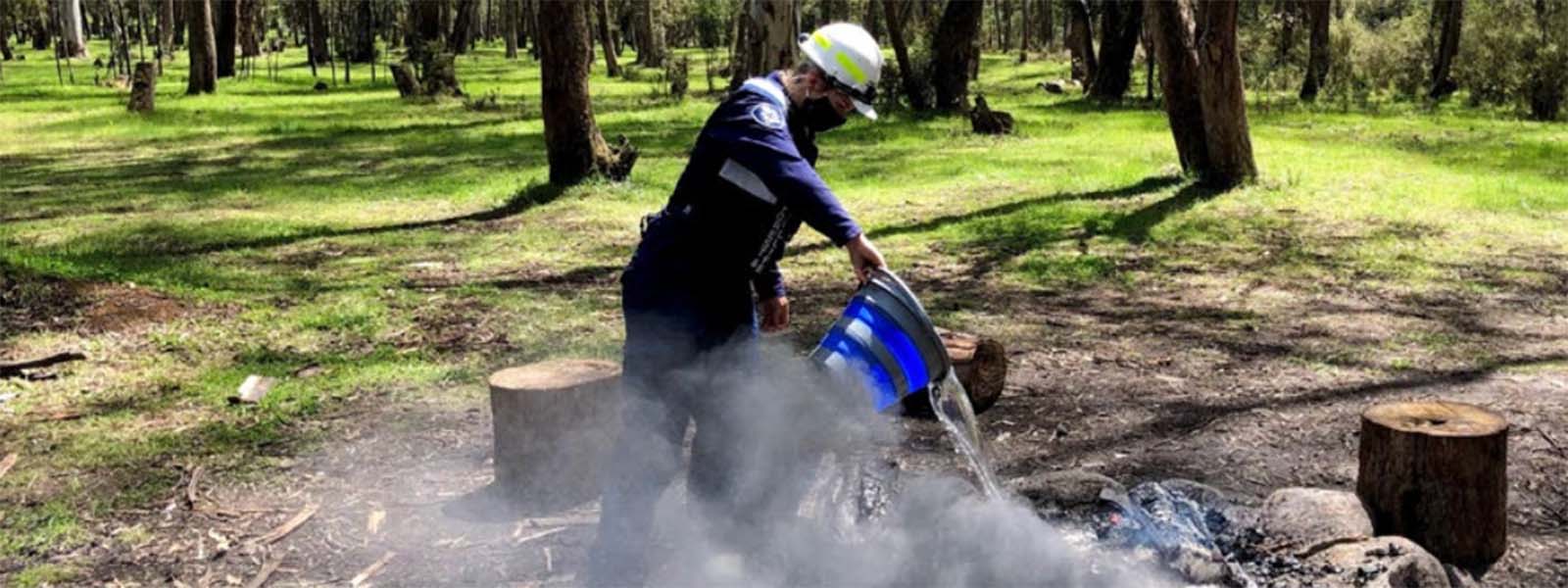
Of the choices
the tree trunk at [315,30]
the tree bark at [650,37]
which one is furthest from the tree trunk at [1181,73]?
the tree trunk at [315,30]

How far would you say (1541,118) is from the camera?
2238cm

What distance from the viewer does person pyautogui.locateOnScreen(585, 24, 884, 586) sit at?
3779 millimetres

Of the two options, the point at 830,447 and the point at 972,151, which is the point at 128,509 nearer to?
the point at 830,447

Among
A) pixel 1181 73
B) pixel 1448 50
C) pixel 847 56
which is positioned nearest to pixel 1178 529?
pixel 847 56

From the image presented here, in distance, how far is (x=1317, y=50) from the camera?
87.8ft

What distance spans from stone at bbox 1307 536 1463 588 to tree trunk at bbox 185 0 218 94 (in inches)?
998

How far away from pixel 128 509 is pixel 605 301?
391cm

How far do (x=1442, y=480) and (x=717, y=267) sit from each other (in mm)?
2501

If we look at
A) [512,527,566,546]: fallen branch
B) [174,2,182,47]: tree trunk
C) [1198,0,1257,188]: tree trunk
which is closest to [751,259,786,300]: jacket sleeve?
[512,527,566,546]: fallen branch

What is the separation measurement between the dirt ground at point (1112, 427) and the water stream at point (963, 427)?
16.6 inches

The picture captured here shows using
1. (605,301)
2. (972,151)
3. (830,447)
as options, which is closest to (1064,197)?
(972,151)

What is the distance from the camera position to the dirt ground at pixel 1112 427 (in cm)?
473

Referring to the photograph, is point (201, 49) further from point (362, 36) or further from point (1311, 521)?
point (1311, 521)

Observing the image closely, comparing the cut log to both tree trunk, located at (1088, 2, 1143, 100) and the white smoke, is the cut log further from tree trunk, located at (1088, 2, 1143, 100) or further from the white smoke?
tree trunk, located at (1088, 2, 1143, 100)
